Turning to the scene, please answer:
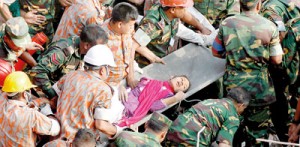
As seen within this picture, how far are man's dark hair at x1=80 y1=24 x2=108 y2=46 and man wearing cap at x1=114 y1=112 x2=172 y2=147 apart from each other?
2.92ft

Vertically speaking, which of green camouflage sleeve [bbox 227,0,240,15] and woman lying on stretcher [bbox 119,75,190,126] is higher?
green camouflage sleeve [bbox 227,0,240,15]

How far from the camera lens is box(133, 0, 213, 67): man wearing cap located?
9211 millimetres

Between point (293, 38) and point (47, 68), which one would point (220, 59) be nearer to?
point (293, 38)

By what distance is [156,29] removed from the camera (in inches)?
366

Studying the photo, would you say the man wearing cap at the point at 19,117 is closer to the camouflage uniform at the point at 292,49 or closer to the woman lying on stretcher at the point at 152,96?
the woman lying on stretcher at the point at 152,96

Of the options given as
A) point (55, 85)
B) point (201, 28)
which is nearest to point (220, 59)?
point (201, 28)

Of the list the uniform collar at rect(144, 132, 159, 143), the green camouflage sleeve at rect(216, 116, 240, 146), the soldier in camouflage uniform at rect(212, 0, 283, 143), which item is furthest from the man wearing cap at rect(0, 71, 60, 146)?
the soldier in camouflage uniform at rect(212, 0, 283, 143)

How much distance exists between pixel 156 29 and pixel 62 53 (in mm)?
1240

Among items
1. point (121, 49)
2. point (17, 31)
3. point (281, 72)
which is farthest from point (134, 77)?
point (281, 72)

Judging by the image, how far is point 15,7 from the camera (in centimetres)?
1010

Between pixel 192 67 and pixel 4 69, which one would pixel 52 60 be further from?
pixel 192 67

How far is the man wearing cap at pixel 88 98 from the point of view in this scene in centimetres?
795

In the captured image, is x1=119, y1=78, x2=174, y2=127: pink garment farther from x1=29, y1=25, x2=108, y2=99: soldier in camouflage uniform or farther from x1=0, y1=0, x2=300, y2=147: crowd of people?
x1=29, y1=25, x2=108, y2=99: soldier in camouflage uniform

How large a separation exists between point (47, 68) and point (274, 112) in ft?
8.75
